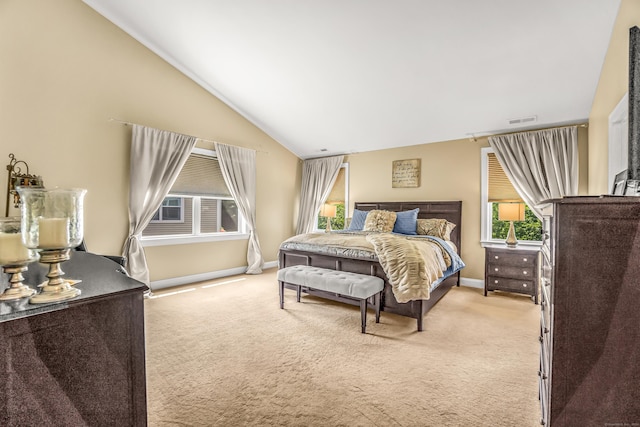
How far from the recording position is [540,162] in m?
3.97

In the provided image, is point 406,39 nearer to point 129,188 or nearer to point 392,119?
point 392,119

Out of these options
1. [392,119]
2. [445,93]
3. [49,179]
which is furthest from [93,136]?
[445,93]

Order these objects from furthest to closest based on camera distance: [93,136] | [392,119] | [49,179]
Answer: [392,119] → [93,136] → [49,179]

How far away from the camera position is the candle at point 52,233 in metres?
0.92

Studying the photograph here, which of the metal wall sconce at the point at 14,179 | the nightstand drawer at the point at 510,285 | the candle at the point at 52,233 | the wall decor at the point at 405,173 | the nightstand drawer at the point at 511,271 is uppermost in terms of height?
the wall decor at the point at 405,173

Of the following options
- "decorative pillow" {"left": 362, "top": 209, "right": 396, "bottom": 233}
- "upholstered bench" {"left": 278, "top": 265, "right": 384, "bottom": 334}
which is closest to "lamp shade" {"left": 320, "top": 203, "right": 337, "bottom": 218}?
"decorative pillow" {"left": 362, "top": 209, "right": 396, "bottom": 233}

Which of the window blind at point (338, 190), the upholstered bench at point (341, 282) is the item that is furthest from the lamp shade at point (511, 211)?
the window blind at point (338, 190)

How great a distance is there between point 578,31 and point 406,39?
57.2 inches

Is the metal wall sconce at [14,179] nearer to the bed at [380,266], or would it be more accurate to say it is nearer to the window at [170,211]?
the window at [170,211]

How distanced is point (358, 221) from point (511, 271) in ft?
7.54

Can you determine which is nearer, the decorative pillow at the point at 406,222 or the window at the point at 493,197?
the window at the point at 493,197

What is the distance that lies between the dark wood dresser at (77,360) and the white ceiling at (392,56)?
9.82 feet

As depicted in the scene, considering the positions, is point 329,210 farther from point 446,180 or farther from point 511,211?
point 511,211

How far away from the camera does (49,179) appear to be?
3.30m
